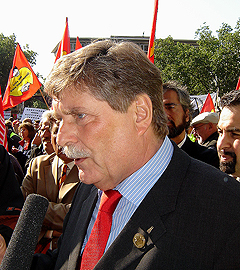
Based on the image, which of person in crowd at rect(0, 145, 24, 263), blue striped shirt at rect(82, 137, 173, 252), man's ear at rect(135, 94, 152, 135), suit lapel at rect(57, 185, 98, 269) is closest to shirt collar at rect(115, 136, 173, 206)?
blue striped shirt at rect(82, 137, 173, 252)

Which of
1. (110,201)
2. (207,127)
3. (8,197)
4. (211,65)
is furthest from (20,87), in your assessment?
(211,65)

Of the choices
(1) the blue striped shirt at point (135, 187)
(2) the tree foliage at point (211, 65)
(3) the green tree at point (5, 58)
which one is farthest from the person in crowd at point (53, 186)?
(3) the green tree at point (5, 58)

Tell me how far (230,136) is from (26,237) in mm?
1842

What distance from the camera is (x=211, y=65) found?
35.2 metres

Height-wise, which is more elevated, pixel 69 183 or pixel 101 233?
pixel 101 233

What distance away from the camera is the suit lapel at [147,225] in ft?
3.84

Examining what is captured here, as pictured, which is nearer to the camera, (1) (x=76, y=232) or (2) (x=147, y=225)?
(2) (x=147, y=225)

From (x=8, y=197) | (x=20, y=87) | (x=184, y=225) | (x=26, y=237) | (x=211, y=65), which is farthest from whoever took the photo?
(x=211, y=65)

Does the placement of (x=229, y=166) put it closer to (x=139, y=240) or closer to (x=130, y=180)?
(x=130, y=180)

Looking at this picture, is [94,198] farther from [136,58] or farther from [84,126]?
[136,58]

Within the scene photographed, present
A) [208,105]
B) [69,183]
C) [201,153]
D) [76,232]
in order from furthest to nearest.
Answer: [208,105]
[201,153]
[69,183]
[76,232]

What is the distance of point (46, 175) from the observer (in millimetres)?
3219

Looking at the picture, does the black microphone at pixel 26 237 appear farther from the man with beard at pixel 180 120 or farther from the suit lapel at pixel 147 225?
the man with beard at pixel 180 120

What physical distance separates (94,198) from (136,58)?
0.82 m
